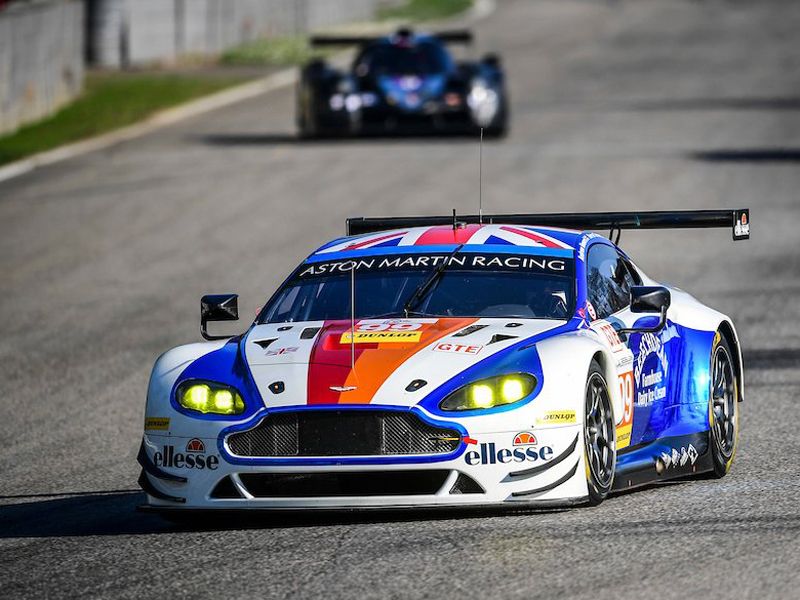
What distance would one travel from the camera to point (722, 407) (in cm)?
972

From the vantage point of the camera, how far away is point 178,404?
26.8ft

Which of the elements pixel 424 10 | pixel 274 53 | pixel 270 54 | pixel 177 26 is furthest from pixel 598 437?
pixel 424 10

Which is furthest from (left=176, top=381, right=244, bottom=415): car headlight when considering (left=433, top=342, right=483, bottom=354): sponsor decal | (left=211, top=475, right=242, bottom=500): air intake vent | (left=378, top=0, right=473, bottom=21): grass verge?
(left=378, top=0, right=473, bottom=21): grass verge

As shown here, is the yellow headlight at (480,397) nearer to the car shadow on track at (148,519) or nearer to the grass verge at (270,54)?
the car shadow on track at (148,519)

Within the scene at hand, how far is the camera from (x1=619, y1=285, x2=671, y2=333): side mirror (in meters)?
8.78

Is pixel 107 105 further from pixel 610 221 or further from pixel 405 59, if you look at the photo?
pixel 610 221

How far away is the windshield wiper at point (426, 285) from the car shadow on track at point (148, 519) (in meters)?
1.08

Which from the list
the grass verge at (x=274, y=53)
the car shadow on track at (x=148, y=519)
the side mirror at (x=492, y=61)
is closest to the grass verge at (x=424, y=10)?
the grass verge at (x=274, y=53)

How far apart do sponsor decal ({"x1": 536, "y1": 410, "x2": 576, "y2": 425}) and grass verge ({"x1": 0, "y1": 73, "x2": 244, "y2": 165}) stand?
20.1 metres

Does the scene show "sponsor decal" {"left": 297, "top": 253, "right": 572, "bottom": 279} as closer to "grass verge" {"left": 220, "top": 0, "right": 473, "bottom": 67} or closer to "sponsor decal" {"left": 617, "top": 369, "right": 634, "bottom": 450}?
"sponsor decal" {"left": 617, "top": 369, "right": 634, "bottom": 450}

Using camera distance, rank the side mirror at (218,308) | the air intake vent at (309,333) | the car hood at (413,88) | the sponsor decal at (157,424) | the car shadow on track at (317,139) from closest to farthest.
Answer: the sponsor decal at (157,424)
the air intake vent at (309,333)
the side mirror at (218,308)
the car hood at (413,88)
the car shadow on track at (317,139)

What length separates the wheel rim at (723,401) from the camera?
31.1 feet

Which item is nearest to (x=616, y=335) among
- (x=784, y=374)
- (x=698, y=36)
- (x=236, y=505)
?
(x=236, y=505)

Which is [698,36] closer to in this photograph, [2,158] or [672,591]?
[2,158]
